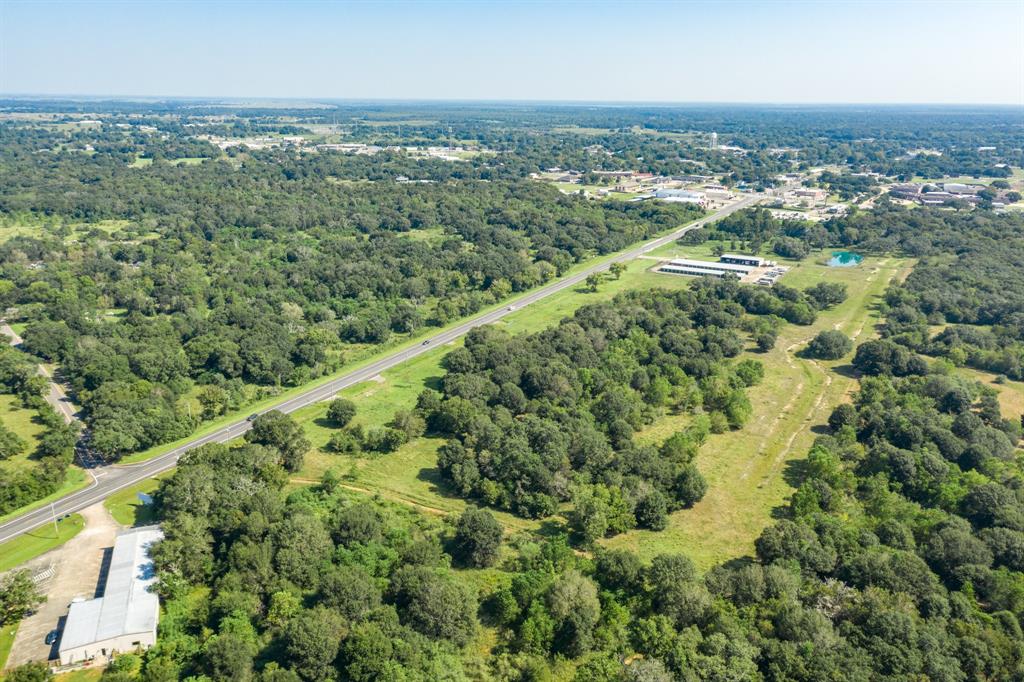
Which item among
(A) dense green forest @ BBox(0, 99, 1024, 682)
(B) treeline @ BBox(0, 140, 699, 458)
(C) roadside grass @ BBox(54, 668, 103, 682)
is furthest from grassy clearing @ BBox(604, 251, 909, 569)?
(B) treeline @ BBox(0, 140, 699, 458)

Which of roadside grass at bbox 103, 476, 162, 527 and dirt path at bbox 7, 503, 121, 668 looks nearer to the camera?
dirt path at bbox 7, 503, 121, 668

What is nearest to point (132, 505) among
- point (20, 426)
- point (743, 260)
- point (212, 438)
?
point (212, 438)

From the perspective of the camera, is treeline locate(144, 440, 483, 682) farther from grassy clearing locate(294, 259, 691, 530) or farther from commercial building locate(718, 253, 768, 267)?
commercial building locate(718, 253, 768, 267)

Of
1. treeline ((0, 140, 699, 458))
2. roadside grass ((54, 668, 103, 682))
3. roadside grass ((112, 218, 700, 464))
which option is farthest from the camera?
treeline ((0, 140, 699, 458))

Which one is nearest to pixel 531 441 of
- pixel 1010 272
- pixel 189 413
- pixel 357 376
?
pixel 357 376

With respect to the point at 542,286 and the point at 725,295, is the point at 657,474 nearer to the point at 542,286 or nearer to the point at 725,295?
the point at 725,295

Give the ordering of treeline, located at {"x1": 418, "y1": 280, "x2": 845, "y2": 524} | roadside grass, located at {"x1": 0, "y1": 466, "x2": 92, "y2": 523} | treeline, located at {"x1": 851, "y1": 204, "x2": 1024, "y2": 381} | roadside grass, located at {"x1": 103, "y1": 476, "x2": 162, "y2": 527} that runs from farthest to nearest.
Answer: treeline, located at {"x1": 851, "y1": 204, "x2": 1024, "y2": 381}
treeline, located at {"x1": 418, "y1": 280, "x2": 845, "y2": 524}
roadside grass, located at {"x1": 0, "y1": 466, "x2": 92, "y2": 523}
roadside grass, located at {"x1": 103, "y1": 476, "x2": 162, "y2": 527}
